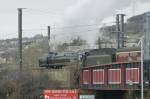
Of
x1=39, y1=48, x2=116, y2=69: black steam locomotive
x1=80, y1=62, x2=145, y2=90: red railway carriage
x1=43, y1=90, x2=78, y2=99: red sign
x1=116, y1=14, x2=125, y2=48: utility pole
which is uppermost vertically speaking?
x1=116, y1=14, x2=125, y2=48: utility pole

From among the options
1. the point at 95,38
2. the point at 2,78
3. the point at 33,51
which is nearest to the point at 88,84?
the point at 2,78

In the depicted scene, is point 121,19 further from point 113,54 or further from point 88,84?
point 88,84

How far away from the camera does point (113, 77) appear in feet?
134

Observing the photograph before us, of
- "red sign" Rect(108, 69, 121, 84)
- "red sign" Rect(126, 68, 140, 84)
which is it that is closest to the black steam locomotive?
"red sign" Rect(108, 69, 121, 84)

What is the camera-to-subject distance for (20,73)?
56.4 metres

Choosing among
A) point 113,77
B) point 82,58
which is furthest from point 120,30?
point 113,77

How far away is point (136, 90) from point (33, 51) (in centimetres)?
6499

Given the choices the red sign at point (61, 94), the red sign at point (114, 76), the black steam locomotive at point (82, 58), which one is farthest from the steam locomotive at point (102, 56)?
the red sign at point (61, 94)

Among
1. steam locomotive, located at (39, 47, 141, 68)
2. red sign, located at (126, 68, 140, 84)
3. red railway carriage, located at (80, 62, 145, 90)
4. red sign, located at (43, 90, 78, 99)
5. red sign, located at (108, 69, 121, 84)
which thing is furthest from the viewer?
steam locomotive, located at (39, 47, 141, 68)

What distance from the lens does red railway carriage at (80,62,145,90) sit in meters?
37.6

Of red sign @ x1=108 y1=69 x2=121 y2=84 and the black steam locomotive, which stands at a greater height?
the black steam locomotive

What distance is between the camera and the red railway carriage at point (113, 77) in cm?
3756

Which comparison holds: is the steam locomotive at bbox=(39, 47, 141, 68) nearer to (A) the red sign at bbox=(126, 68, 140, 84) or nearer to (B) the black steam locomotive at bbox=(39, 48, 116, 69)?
(B) the black steam locomotive at bbox=(39, 48, 116, 69)

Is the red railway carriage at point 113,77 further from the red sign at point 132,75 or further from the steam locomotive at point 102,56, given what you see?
the steam locomotive at point 102,56
